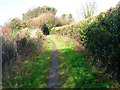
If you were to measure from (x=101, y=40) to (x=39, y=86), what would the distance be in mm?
3603

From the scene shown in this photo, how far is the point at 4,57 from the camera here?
22.8ft

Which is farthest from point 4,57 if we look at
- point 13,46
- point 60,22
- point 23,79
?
point 60,22

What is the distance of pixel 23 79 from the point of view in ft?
17.9

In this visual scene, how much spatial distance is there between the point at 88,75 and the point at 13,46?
5.73 metres

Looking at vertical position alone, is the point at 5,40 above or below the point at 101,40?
above

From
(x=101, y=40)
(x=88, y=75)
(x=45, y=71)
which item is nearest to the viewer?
(x=101, y=40)

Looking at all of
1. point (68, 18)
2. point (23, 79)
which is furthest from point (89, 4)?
point (23, 79)

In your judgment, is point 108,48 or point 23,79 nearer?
point 108,48

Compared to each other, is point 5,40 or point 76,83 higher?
point 5,40

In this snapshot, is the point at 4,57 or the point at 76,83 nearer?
the point at 76,83

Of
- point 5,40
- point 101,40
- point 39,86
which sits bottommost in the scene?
point 39,86

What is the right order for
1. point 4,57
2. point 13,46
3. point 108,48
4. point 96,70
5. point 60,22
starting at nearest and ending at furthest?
A: point 108,48
point 96,70
point 4,57
point 13,46
point 60,22

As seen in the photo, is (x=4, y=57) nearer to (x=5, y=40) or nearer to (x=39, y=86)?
(x=5, y=40)

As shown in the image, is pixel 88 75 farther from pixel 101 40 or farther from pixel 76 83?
pixel 101 40
